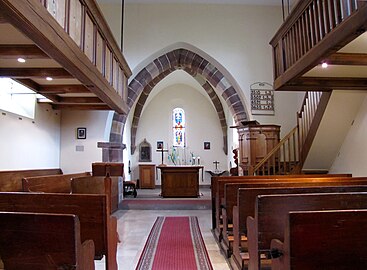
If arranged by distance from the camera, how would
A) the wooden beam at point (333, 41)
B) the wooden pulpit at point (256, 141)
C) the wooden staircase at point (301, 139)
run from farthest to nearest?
the wooden pulpit at point (256, 141)
the wooden staircase at point (301, 139)
the wooden beam at point (333, 41)

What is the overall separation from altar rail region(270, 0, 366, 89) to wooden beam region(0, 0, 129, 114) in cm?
251

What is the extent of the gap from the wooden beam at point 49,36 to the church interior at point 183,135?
14mm

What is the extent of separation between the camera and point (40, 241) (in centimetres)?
145

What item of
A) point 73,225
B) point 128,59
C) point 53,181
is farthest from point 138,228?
point 128,59

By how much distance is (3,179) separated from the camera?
420cm

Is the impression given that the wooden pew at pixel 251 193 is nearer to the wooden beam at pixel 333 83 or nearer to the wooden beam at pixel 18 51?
the wooden beam at pixel 333 83

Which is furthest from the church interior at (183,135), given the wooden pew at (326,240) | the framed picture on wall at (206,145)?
the framed picture on wall at (206,145)

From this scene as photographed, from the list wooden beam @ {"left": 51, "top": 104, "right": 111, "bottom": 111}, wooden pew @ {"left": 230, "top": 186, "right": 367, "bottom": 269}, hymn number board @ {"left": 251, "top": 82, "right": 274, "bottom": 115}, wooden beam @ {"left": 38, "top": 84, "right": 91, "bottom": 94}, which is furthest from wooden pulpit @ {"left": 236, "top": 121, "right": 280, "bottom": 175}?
wooden pew @ {"left": 230, "top": 186, "right": 367, "bottom": 269}

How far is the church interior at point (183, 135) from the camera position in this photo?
5.85 feet

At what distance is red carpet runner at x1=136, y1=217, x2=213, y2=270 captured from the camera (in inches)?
112

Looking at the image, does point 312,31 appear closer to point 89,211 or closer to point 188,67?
point 89,211

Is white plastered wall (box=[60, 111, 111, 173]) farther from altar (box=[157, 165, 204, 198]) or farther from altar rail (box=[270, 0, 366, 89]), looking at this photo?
altar rail (box=[270, 0, 366, 89])

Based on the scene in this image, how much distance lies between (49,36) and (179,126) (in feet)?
Result: 29.2

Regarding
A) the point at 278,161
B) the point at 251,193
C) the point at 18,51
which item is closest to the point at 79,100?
the point at 18,51
